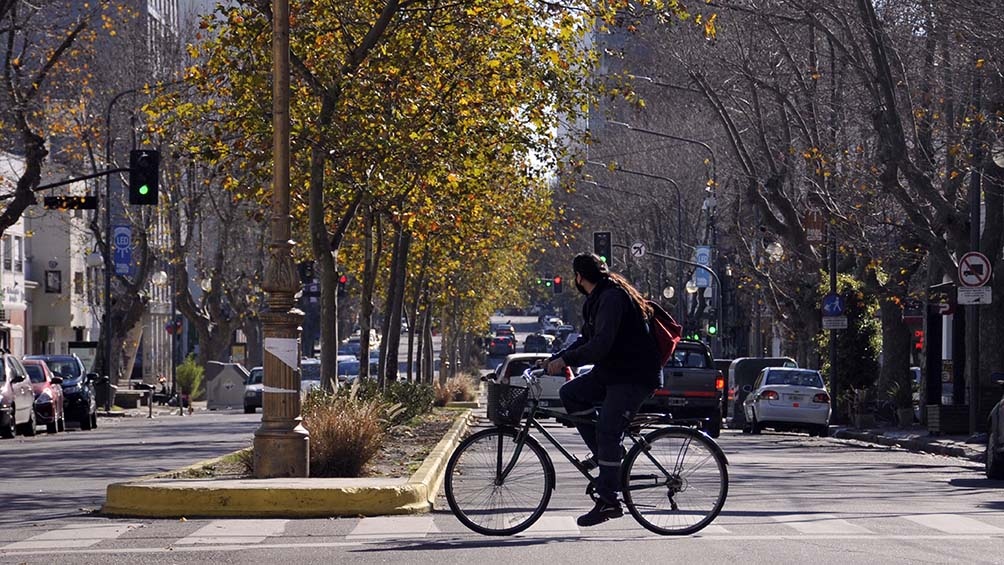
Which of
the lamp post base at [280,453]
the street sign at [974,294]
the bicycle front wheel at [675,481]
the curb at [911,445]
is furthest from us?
the street sign at [974,294]

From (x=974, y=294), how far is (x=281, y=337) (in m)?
15.6

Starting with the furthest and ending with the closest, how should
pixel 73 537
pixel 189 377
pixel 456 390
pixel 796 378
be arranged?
pixel 189 377, pixel 456 390, pixel 796 378, pixel 73 537

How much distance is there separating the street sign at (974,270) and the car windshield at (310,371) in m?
22.4

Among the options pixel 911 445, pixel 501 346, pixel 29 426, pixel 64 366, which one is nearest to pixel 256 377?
pixel 64 366

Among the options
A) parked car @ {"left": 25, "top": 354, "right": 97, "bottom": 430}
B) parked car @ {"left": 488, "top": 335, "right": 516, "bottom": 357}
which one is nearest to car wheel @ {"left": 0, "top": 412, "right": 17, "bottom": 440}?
parked car @ {"left": 25, "top": 354, "right": 97, "bottom": 430}

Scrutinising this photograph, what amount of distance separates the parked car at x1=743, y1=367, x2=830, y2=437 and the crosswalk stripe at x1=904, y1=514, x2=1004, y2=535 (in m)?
20.9

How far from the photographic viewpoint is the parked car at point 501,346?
11381cm

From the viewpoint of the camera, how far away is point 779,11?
113ft

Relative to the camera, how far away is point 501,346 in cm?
11500

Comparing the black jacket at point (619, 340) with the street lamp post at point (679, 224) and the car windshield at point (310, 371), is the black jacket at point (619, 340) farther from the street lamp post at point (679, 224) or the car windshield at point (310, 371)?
the street lamp post at point (679, 224)

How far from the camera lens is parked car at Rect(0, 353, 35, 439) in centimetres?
3017

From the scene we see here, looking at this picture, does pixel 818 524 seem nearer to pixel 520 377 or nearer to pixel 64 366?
pixel 520 377

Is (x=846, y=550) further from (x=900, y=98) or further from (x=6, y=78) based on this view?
(x=6, y=78)

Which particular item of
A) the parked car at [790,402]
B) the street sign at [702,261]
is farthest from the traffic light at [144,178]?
the street sign at [702,261]
